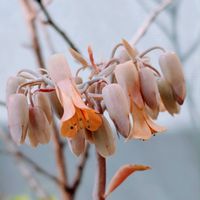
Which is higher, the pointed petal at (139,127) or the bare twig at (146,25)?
the bare twig at (146,25)

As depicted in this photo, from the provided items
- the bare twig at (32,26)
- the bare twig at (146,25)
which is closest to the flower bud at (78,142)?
the bare twig at (146,25)

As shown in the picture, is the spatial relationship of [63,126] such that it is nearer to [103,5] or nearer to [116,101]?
[116,101]

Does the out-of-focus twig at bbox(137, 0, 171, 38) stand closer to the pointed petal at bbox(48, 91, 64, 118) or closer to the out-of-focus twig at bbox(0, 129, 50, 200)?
the out-of-focus twig at bbox(0, 129, 50, 200)

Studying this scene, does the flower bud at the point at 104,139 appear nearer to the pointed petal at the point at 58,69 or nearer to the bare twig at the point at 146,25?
the pointed petal at the point at 58,69

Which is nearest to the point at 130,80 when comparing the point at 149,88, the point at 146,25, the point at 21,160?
the point at 149,88

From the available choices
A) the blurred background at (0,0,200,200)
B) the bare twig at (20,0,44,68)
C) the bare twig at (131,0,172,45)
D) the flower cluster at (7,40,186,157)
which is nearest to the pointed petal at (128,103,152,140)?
the flower cluster at (7,40,186,157)

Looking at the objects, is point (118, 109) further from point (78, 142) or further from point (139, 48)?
point (139, 48)
